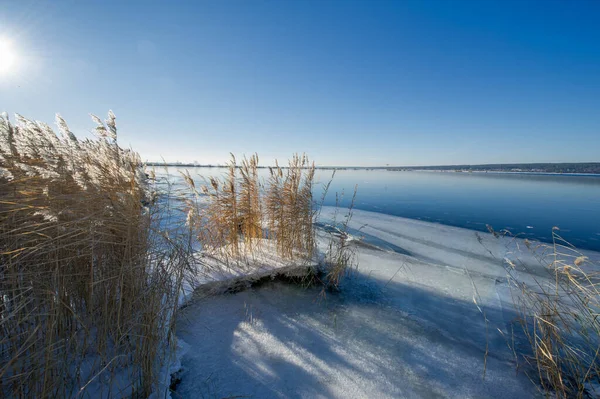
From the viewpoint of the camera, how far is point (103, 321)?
1.68 meters

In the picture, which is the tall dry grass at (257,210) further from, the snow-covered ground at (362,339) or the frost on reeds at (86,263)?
the frost on reeds at (86,263)

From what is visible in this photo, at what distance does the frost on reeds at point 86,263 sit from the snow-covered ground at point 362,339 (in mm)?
602

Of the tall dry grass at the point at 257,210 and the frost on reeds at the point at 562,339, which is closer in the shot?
the frost on reeds at the point at 562,339

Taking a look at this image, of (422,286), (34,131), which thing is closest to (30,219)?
(34,131)

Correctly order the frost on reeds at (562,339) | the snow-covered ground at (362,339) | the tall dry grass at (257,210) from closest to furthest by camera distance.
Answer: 1. the frost on reeds at (562,339)
2. the snow-covered ground at (362,339)
3. the tall dry grass at (257,210)

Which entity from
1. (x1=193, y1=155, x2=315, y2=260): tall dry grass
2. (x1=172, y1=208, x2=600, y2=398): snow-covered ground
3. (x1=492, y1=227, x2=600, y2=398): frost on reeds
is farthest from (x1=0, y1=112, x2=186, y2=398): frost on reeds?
(x1=492, y1=227, x2=600, y2=398): frost on reeds

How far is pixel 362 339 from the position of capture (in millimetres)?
2553

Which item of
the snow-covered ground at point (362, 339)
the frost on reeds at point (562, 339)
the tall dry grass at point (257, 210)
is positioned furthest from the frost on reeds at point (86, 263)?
the frost on reeds at point (562, 339)

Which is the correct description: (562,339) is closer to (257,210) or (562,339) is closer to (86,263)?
(257,210)

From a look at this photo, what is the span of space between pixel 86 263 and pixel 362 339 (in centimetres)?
266

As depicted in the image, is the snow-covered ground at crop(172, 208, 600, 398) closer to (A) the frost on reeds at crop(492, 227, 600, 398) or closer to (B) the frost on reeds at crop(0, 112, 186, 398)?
(A) the frost on reeds at crop(492, 227, 600, 398)

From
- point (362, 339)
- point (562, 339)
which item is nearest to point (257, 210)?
point (362, 339)

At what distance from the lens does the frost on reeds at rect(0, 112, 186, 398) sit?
4.71 feet

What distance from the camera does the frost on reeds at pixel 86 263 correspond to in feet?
4.71
